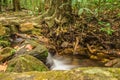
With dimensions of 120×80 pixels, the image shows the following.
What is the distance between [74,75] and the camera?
6.84 feet

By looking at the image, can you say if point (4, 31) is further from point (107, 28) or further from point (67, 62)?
point (107, 28)

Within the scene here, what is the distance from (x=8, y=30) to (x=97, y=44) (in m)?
3.71

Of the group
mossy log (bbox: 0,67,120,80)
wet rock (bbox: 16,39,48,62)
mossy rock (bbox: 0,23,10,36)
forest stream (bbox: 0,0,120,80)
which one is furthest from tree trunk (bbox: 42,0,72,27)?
mossy log (bbox: 0,67,120,80)

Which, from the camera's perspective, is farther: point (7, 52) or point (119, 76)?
point (7, 52)

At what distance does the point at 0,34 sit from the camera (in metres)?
7.59

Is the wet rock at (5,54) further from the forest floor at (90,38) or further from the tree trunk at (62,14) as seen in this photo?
the tree trunk at (62,14)

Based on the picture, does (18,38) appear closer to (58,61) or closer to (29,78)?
(58,61)

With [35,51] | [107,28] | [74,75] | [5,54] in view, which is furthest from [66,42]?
[74,75]

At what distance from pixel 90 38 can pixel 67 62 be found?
1041 millimetres

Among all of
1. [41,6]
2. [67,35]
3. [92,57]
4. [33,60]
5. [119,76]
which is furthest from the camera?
[41,6]

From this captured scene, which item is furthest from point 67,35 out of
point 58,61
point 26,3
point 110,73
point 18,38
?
point 26,3

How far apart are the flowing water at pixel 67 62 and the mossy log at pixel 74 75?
367 centimetres

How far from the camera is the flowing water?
5.93m

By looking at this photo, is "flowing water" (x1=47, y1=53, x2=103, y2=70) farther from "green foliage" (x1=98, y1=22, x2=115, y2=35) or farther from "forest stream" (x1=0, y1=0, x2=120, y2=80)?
"green foliage" (x1=98, y1=22, x2=115, y2=35)
